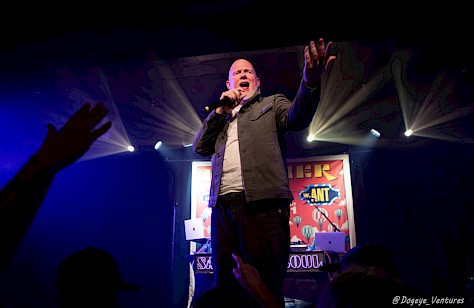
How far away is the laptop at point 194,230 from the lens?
5.38m

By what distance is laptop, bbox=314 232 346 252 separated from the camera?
4414 mm

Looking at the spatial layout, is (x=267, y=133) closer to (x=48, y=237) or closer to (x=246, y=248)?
(x=246, y=248)

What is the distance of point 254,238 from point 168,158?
4.67 metres

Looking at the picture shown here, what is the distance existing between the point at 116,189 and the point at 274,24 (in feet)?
14.5

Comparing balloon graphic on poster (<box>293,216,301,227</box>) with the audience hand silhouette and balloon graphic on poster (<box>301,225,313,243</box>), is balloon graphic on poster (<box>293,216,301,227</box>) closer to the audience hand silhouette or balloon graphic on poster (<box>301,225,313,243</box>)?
balloon graphic on poster (<box>301,225,313,243</box>)

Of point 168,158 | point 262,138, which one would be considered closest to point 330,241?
point 262,138

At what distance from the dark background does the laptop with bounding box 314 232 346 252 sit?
135cm

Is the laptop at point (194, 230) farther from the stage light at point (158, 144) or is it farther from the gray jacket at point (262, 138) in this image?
the gray jacket at point (262, 138)

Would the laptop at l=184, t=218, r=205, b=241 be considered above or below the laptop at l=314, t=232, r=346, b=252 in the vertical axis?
above

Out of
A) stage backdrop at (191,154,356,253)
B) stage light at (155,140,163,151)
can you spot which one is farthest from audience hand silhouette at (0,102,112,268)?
stage light at (155,140,163,151)

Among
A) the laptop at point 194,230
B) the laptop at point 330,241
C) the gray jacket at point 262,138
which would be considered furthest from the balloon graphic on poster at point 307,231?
the gray jacket at point 262,138

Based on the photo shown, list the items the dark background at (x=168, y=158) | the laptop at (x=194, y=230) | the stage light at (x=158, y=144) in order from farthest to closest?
the stage light at (x=158, y=144) < the laptop at (x=194, y=230) < the dark background at (x=168, y=158)

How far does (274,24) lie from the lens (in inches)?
122

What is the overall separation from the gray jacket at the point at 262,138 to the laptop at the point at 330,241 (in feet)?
8.01
